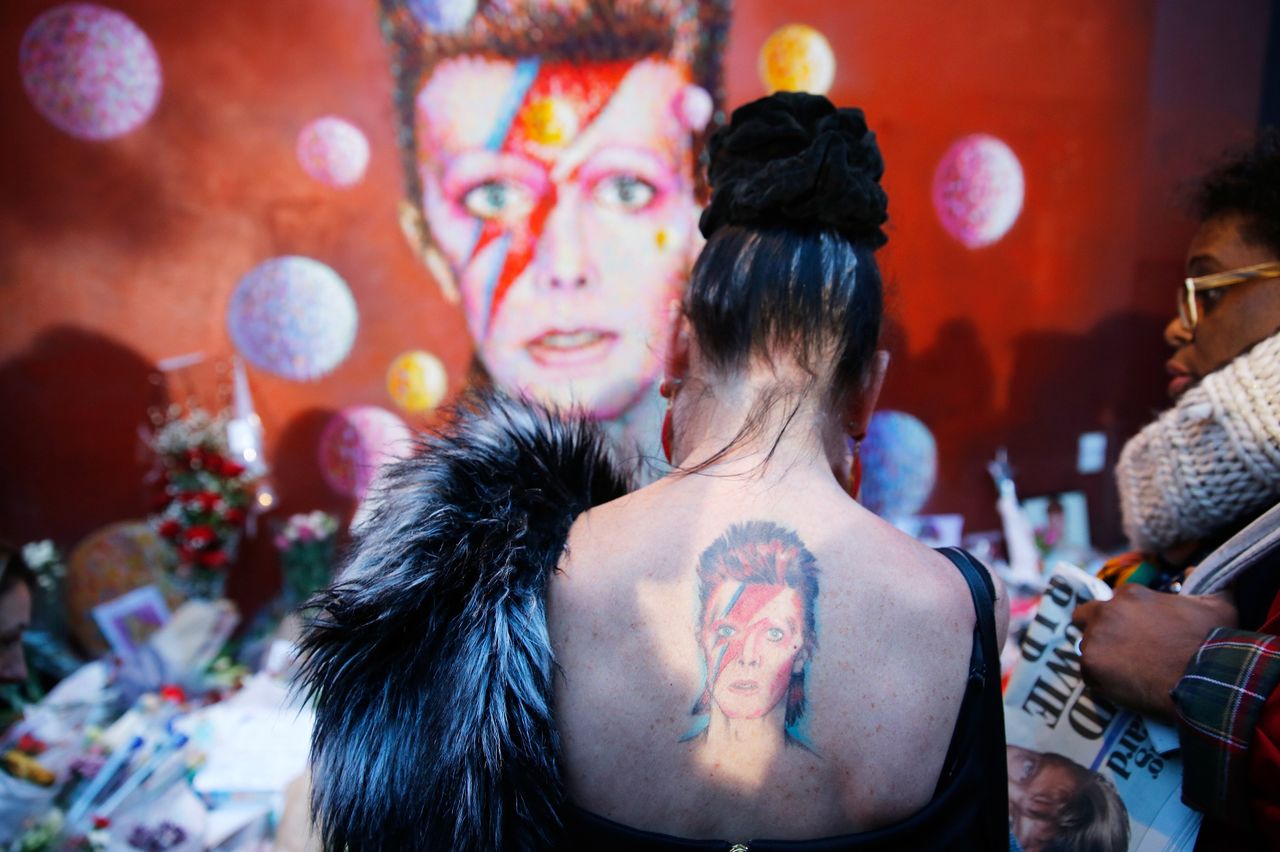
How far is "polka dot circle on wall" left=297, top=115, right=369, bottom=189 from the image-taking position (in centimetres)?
271

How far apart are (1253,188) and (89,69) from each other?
3578 millimetres

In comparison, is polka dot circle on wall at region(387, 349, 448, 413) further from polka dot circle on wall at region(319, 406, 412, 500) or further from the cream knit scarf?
the cream knit scarf

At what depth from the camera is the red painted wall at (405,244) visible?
263 centimetres

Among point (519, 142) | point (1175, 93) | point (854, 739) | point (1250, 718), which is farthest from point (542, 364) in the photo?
point (1175, 93)

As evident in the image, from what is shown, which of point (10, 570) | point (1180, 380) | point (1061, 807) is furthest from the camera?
point (10, 570)

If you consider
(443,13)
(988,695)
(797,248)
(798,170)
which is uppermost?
→ (443,13)

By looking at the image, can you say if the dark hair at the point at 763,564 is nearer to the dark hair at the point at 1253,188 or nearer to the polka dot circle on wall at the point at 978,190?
the dark hair at the point at 1253,188

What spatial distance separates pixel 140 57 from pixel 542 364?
1903 millimetres

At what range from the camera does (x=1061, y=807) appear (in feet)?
3.92

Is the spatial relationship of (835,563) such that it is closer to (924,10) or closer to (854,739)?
(854,739)

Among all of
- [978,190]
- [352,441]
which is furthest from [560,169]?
[978,190]

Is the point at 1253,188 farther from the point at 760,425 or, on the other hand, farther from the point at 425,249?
the point at 425,249

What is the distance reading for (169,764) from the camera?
6.63ft

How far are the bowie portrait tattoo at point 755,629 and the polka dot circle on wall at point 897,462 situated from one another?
2519 millimetres
